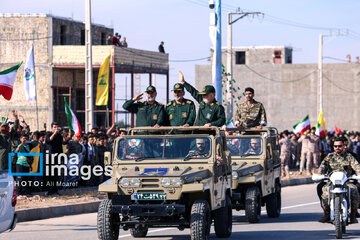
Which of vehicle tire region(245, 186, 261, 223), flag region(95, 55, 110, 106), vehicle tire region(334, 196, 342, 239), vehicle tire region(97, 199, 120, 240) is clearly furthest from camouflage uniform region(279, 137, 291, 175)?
vehicle tire region(97, 199, 120, 240)

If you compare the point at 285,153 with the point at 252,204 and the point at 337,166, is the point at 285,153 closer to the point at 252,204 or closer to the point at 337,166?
the point at 252,204

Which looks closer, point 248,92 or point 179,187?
point 179,187

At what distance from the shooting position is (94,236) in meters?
13.1

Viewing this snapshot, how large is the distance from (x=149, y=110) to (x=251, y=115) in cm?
388

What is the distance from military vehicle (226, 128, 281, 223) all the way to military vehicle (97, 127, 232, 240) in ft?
7.01

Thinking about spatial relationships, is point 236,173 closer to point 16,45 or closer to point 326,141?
point 326,141

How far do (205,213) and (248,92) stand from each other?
621 cm

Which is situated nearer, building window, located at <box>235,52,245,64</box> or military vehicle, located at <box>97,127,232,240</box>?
military vehicle, located at <box>97,127,232,240</box>

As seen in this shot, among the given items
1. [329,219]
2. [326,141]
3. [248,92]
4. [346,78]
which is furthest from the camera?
[346,78]

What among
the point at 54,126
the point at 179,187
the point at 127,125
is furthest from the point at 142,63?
the point at 179,187

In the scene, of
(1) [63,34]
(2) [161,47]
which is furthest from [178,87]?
(1) [63,34]

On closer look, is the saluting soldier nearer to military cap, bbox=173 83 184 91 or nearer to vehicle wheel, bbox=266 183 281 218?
military cap, bbox=173 83 184 91

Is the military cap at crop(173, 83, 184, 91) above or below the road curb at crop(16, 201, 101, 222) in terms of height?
above

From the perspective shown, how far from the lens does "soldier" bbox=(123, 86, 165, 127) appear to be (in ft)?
45.2
